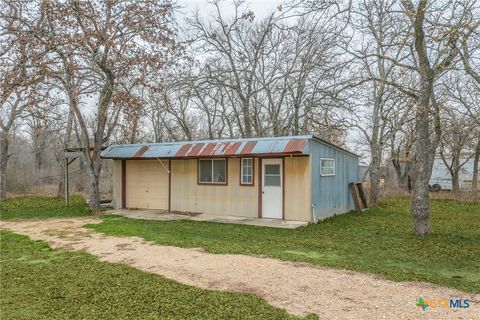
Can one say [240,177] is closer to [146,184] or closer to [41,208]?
[146,184]

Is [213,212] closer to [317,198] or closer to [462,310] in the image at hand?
[317,198]

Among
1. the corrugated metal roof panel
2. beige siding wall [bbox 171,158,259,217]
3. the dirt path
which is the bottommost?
the dirt path

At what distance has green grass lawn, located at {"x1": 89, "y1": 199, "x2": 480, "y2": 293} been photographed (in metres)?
5.62

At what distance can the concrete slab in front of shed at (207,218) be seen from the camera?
9.98 m

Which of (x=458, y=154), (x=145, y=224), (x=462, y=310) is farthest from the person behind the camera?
(x=458, y=154)

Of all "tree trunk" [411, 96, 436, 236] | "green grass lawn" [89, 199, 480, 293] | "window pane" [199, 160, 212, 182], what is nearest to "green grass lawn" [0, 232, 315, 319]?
"green grass lawn" [89, 199, 480, 293]

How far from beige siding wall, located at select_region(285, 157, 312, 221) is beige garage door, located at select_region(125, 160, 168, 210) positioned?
4479mm

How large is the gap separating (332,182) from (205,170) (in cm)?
400

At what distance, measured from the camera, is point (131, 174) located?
1378 cm

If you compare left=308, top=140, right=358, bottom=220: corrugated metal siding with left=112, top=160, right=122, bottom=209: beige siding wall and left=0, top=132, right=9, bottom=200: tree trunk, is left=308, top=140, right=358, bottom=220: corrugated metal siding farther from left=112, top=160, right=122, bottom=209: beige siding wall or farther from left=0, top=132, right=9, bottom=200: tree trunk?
left=0, top=132, right=9, bottom=200: tree trunk

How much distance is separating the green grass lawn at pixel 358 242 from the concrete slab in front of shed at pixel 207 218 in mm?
456

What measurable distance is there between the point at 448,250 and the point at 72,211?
11559 millimetres

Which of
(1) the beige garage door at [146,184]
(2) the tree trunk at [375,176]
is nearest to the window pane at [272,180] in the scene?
(1) the beige garage door at [146,184]

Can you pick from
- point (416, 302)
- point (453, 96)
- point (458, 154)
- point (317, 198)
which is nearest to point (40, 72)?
point (317, 198)
